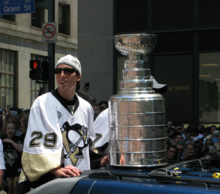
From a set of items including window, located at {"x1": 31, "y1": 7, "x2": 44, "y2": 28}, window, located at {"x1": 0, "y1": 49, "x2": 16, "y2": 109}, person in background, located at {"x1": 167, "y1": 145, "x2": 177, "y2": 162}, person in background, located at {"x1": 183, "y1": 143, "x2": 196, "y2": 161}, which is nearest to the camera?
person in background, located at {"x1": 183, "y1": 143, "x2": 196, "y2": 161}

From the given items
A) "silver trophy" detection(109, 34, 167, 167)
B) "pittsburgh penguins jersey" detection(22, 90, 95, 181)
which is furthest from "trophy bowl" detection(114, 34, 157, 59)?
"pittsburgh penguins jersey" detection(22, 90, 95, 181)

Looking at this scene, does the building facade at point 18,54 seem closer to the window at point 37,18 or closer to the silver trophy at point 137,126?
the window at point 37,18

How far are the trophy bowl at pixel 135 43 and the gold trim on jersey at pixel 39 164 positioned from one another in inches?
35.6

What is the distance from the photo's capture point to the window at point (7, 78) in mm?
23497

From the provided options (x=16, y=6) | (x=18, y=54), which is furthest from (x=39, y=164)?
(x=18, y=54)

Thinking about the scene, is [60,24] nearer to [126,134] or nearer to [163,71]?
[163,71]

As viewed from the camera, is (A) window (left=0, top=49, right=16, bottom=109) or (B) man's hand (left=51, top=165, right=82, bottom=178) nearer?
(B) man's hand (left=51, top=165, right=82, bottom=178)

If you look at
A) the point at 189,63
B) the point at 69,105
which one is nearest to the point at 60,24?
the point at 189,63

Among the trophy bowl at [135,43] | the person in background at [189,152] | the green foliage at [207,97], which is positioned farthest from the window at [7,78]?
the trophy bowl at [135,43]

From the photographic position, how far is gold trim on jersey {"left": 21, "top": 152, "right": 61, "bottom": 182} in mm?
2734

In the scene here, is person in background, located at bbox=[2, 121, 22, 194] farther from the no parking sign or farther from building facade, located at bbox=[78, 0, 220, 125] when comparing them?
building facade, located at bbox=[78, 0, 220, 125]

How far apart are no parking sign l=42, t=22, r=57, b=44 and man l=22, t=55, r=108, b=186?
7.06m

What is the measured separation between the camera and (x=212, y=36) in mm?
12273

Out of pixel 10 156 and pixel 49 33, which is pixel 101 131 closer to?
pixel 10 156
